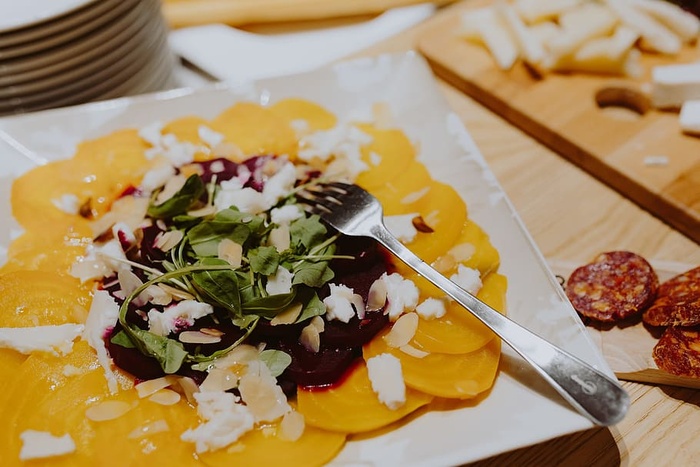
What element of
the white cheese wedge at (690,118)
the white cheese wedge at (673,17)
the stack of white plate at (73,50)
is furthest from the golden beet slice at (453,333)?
the white cheese wedge at (673,17)

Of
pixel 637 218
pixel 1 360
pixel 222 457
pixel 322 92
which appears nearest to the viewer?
pixel 222 457

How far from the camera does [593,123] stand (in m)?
2.16

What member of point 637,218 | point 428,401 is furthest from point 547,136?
point 428,401

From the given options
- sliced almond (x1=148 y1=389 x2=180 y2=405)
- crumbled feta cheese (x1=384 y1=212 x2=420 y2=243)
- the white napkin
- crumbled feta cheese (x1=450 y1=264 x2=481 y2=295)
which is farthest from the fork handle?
the white napkin

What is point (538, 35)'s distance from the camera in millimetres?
2430

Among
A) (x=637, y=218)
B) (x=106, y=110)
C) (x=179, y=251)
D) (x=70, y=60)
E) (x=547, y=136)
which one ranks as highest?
(x=70, y=60)

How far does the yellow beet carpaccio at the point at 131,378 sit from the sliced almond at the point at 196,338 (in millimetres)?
120

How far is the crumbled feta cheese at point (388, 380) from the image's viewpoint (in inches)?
50.0

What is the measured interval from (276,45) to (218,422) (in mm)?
1832

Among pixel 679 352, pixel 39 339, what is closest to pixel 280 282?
pixel 39 339

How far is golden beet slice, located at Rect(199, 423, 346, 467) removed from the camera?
4.03 feet

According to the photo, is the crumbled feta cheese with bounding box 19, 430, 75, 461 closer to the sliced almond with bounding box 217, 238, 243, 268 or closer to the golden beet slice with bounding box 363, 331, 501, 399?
the sliced almond with bounding box 217, 238, 243, 268

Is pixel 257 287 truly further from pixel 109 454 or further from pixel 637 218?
pixel 637 218

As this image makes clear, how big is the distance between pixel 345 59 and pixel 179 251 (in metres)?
1.28
